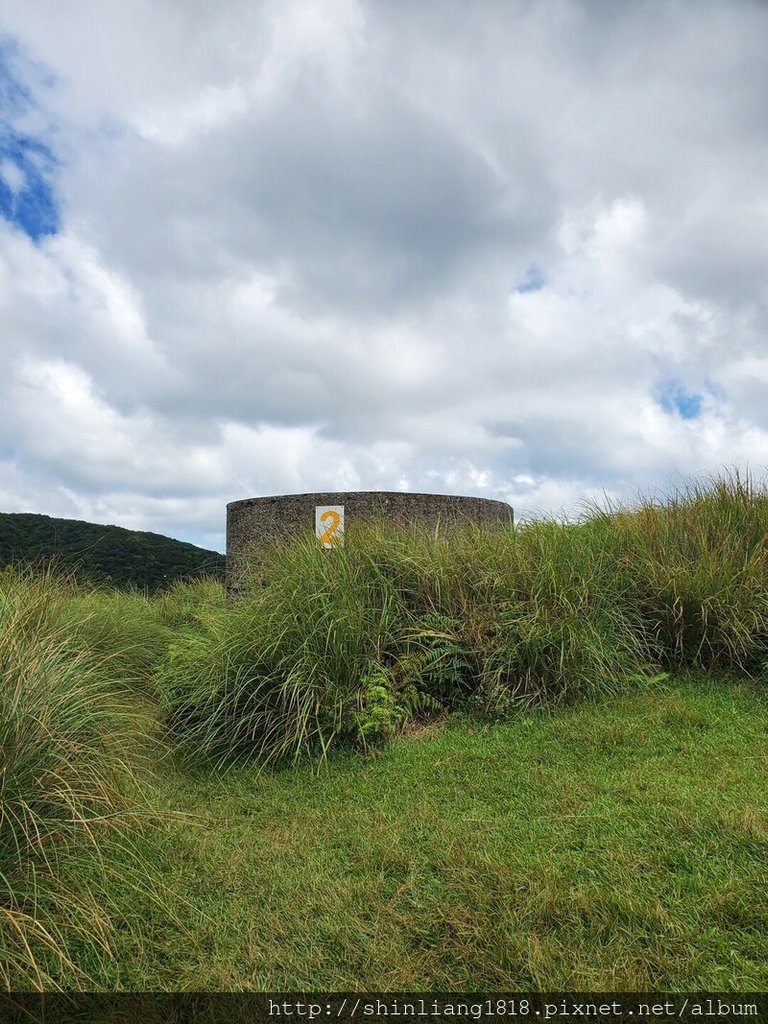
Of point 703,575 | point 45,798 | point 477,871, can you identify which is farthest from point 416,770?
point 703,575

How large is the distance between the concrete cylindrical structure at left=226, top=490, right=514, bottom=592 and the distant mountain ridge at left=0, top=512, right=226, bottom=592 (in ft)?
5.50

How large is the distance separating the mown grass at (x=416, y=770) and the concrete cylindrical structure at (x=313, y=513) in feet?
3.40

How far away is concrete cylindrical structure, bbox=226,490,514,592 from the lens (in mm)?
7414

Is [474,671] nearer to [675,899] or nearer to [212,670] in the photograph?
[212,670]

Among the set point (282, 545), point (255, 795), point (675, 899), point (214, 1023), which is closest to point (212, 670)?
point (255, 795)

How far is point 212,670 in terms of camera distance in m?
5.22

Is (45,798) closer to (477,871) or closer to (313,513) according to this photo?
(477,871)

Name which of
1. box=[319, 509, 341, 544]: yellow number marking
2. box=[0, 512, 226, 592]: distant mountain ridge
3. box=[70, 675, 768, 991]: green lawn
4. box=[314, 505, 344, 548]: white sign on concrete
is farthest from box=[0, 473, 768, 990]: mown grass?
box=[0, 512, 226, 592]: distant mountain ridge

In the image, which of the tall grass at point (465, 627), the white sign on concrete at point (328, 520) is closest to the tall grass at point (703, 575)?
the tall grass at point (465, 627)

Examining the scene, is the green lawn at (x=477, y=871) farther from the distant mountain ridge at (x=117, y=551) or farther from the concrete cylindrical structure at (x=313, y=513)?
the distant mountain ridge at (x=117, y=551)

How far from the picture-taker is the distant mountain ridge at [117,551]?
10.2 metres

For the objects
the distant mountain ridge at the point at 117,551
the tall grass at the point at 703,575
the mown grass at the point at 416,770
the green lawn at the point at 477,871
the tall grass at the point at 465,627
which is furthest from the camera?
the distant mountain ridge at the point at 117,551

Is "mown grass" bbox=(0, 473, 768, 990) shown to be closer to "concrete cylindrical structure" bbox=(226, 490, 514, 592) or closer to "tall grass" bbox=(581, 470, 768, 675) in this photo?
"tall grass" bbox=(581, 470, 768, 675)

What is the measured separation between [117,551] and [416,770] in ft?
33.1
